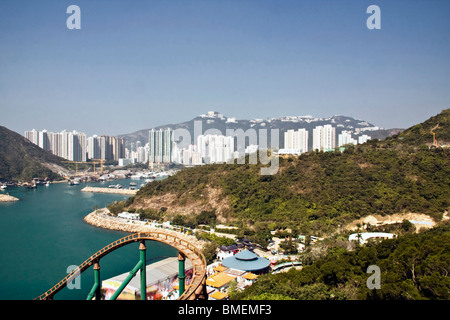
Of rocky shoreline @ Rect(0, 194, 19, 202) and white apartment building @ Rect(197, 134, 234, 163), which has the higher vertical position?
white apartment building @ Rect(197, 134, 234, 163)

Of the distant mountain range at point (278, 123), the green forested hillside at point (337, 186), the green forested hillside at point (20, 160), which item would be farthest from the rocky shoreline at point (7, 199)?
the distant mountain range at point (278, 123)

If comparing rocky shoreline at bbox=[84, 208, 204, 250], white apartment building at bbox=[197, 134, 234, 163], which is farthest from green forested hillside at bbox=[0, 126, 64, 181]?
rocky shoreline at bbox=[84, 208, 204, 250]

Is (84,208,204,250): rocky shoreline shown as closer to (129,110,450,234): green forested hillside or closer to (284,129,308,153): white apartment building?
(129,110,450,234): green forested hillside

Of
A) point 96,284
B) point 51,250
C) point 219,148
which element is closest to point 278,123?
point 219,148

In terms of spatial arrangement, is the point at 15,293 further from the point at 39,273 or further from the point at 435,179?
the point at 435,179

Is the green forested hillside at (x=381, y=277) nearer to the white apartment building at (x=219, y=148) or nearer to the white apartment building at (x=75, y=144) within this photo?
the white apartment building at (x=219, y=148)
